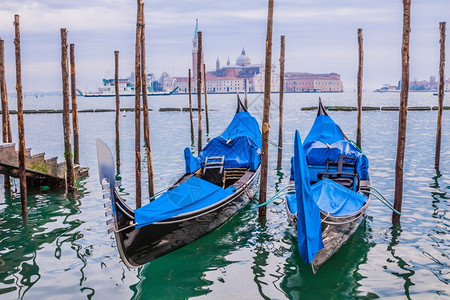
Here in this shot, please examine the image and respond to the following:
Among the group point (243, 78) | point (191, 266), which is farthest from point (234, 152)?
point (243, 78)

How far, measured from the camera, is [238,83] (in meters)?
126

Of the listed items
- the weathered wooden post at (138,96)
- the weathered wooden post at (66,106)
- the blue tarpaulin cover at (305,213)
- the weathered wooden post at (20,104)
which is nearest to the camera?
the blue tarpaulin cover at (305,213)

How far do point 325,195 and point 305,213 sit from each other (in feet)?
4.52

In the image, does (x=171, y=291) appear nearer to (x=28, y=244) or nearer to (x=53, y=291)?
(x=53, y=291)

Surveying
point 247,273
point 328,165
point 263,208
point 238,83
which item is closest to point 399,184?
point 328,165

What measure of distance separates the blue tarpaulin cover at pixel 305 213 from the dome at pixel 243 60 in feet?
437

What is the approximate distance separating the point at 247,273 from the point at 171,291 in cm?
89

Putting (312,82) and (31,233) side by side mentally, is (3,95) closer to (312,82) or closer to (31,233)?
(31,233)

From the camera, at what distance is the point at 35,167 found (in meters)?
8.45

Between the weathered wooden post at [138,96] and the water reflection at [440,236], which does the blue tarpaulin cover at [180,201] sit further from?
the water reflection at [440,236]

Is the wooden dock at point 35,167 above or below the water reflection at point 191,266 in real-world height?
above

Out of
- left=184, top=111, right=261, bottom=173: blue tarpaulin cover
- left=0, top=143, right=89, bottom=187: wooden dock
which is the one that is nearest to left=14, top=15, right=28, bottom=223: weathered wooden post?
left=0, top=143, right=89, bottom=187: wooden dock

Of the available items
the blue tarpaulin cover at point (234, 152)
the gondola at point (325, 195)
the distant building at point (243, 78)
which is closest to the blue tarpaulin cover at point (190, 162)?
the blue tarpaulin cover at point (234, 152)

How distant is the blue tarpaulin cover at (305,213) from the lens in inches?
176
